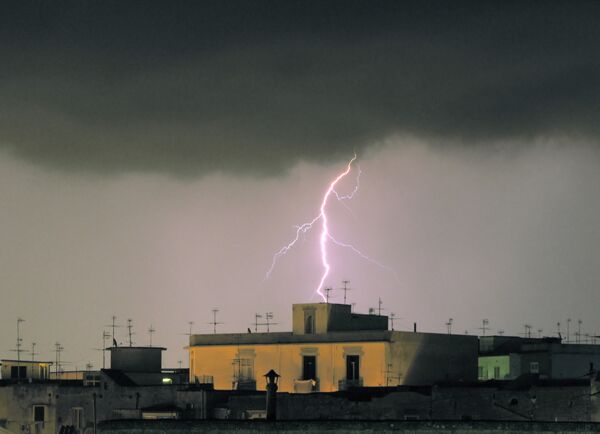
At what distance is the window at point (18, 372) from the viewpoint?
3745 inches

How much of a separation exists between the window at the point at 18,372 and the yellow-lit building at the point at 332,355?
9.40 metres

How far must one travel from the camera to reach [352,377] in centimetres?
8894

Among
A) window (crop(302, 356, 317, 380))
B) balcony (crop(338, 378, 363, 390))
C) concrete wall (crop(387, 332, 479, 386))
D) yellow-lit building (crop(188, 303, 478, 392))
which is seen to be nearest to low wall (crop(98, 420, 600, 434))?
balcony (crop(338, 378, 363, 390))

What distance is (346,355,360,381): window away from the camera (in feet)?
292

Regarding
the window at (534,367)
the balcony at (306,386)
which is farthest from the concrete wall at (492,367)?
the balcony at (306,386)

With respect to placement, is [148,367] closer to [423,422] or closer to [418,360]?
[418,360]

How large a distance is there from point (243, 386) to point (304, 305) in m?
5.70

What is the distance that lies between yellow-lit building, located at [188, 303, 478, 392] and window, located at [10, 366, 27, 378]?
30.8 feet

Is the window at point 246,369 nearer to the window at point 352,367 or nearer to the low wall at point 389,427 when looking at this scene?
the window at point 352,367

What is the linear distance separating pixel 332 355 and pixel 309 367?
5.54 ft

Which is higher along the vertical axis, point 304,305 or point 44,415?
point 304,305

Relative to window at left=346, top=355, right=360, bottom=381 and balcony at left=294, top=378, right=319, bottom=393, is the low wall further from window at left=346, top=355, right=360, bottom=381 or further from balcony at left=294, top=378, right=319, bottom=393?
balcony at left=294, top=378, right=319, bottom=393

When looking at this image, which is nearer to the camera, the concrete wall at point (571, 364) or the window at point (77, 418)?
the window at point (77, 418)

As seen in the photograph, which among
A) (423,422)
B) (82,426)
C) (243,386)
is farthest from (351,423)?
(243,386)
